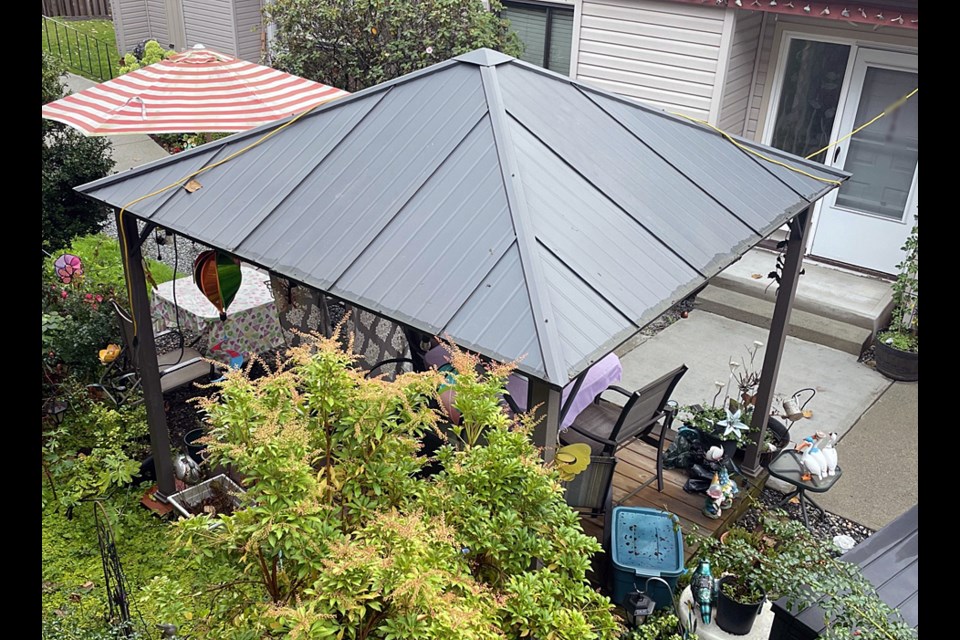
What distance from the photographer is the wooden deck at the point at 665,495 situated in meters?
5.25

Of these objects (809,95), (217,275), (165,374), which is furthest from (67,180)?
(809,95)

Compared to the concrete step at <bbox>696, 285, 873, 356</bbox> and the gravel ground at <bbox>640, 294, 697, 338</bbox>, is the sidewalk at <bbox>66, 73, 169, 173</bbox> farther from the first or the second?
the concrete step at <bbox>696, 285, 873, 356</bbox>

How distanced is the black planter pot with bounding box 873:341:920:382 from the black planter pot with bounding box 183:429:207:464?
651cm

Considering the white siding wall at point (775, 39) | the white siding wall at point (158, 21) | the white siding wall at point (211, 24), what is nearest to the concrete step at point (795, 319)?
the white siding wall at point (775, 39)

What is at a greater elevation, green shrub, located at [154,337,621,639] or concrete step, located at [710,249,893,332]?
green shrub, located at [154,337,621,639]

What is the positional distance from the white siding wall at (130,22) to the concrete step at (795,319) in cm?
1294

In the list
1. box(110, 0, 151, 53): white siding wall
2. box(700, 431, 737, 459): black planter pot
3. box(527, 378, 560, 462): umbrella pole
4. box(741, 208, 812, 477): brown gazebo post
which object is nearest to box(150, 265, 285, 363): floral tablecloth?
box(700, 431, 737, 459): black planter pot

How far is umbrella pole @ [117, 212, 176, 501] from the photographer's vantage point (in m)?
5.02

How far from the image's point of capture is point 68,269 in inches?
275

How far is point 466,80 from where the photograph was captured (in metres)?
4.51

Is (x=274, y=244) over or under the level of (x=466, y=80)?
under
